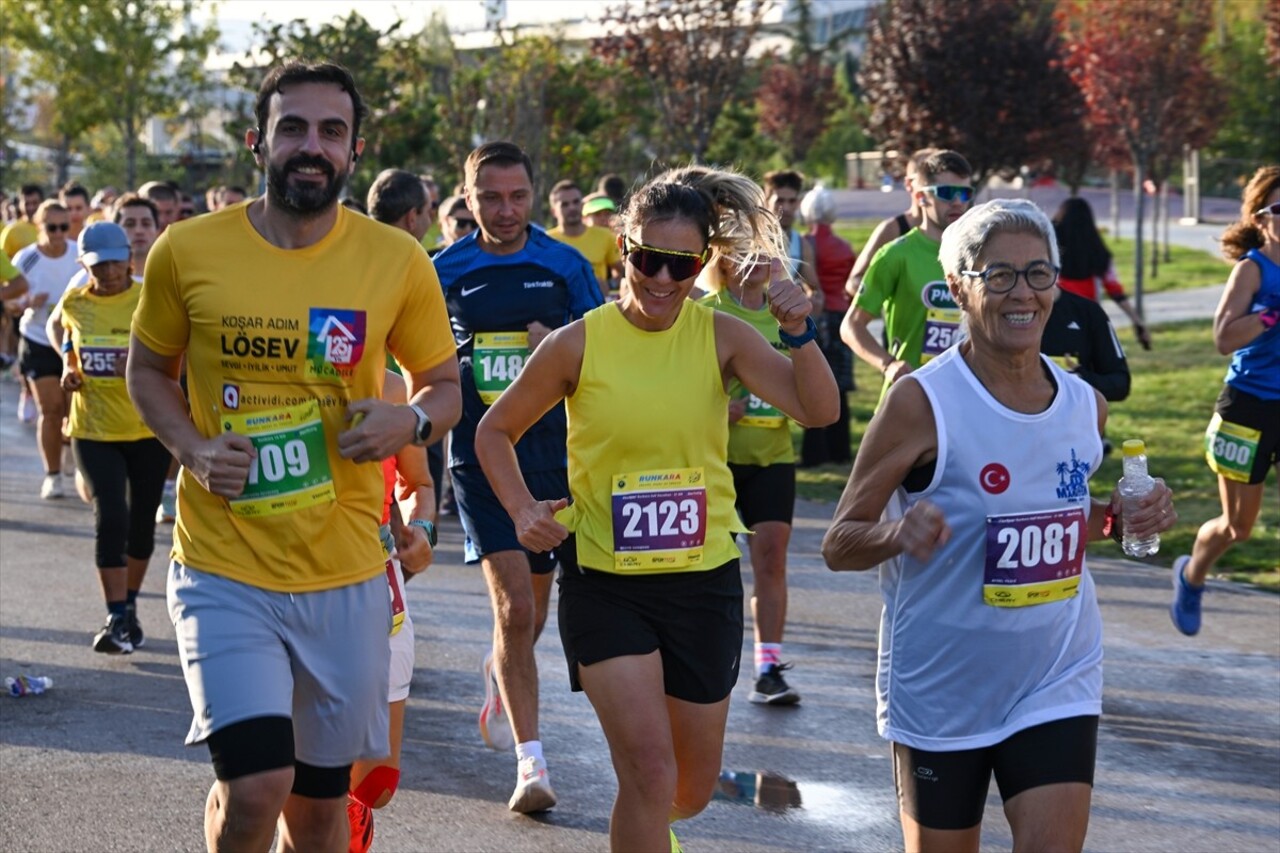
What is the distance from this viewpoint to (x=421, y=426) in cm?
439

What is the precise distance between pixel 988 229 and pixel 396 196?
420 cm

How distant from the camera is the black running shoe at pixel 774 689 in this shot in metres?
7.59

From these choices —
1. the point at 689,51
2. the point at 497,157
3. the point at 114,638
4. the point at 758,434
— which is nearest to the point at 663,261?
the point at 497,157

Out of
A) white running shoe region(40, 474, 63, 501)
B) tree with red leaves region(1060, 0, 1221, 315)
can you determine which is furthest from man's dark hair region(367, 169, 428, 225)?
tree with red leaves region(1060, 0, 1221, 315)

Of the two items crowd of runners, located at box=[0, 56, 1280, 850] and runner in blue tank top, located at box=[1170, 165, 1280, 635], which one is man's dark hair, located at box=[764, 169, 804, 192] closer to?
runner in blue tank top, located at box=[1170, 165, 1280, 635]

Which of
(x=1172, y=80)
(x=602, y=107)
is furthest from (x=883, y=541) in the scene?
(x=602, y=107)

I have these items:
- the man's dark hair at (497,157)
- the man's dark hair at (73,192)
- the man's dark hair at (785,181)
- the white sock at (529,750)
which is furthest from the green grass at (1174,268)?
the white sock at (529,750)

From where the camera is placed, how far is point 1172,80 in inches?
894

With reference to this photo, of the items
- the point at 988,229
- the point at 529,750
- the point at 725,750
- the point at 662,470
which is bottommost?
the point at 725,750

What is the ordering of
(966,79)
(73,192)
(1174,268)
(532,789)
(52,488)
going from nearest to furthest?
(532,789) → (52,488) → (73,192) → (966,79) → (1174,268)

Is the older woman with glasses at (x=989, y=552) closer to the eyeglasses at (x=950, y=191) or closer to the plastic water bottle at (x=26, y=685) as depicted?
the eyeglasses at (x=950, y=191)

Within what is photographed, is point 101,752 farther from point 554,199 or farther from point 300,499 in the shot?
point 554,199

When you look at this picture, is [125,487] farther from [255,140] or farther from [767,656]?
[255,140]

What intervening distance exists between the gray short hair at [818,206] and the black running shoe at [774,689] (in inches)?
276
